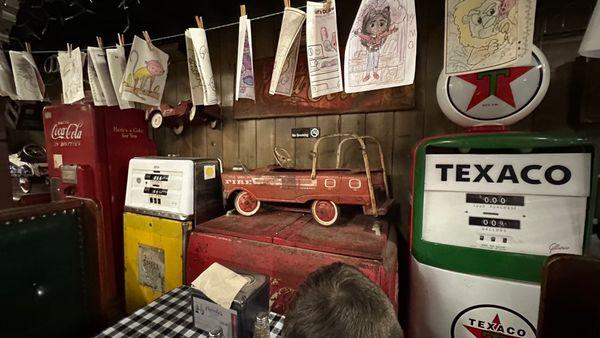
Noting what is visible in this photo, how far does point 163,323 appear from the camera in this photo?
115cm

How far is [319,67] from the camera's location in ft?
4.54

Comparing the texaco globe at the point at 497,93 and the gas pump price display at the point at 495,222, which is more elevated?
the texaco globe at the point at 497,93

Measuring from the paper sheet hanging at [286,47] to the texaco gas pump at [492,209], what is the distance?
83cm

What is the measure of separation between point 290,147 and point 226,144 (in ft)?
2.34

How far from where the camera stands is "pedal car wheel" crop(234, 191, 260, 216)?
1.91 metres

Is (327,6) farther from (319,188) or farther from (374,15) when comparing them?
(319,188)

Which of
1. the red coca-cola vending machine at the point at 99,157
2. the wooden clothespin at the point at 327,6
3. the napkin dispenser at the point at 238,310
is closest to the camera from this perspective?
the napkin dispenser at the point at 238,310

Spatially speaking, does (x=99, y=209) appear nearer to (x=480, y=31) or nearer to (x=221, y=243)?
(x=221, y=243)

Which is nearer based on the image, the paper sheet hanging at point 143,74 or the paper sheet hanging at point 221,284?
the paper sheet hanging at point 221,284

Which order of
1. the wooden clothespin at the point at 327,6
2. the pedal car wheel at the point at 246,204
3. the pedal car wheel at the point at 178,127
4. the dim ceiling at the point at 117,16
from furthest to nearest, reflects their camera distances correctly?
the pedal car wheel at the point at 178,127, the dim ceiling at the point at 117,16, the pedal car wheel at the point at 246,204, the wooden clothespin at the point at 327,6

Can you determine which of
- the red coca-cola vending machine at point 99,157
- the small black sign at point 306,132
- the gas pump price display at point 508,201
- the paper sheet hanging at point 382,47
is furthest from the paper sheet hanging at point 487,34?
the red coca-cola vending machine at point 99,157

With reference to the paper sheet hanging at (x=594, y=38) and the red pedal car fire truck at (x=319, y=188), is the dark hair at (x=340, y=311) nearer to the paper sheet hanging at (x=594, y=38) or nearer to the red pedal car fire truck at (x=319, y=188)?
the red pedal car fire truck at (x=319, y=188)

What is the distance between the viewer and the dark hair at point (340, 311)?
22.1 inches

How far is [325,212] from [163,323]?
1.00 m
